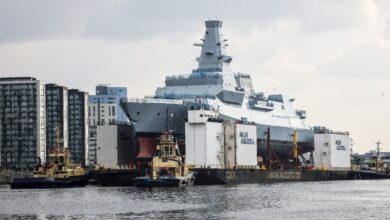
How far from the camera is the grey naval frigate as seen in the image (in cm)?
12006

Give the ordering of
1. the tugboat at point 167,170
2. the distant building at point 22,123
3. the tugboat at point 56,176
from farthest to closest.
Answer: the distant building at point 22,123 < the tugboat at point 56,176 < the tugboat at point 167,170

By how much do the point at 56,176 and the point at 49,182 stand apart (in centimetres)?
253

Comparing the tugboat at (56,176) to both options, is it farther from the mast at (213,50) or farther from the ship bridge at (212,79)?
the mast at (213,50)

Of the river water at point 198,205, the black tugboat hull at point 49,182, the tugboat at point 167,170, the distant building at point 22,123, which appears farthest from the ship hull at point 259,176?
the distant building at point 22,123

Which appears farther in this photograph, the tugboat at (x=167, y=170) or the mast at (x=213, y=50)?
the mast at (x=213, y=50)

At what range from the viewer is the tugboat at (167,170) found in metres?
104

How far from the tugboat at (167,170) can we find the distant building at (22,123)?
84480 millimetres

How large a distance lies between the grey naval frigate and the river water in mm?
24321

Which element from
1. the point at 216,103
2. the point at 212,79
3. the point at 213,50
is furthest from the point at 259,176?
the point at 213,50

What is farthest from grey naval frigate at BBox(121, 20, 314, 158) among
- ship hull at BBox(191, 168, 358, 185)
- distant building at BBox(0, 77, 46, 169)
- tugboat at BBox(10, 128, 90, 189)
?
distant building at BBox(0, 77, 46, 169)

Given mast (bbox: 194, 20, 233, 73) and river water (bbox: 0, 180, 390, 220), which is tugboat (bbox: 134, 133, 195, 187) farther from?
mast (bbox: 194, 20, 233, 73)

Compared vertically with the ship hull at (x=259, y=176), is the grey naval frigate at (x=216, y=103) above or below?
above

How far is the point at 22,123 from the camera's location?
637 ft

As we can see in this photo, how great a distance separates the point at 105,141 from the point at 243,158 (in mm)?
16837
